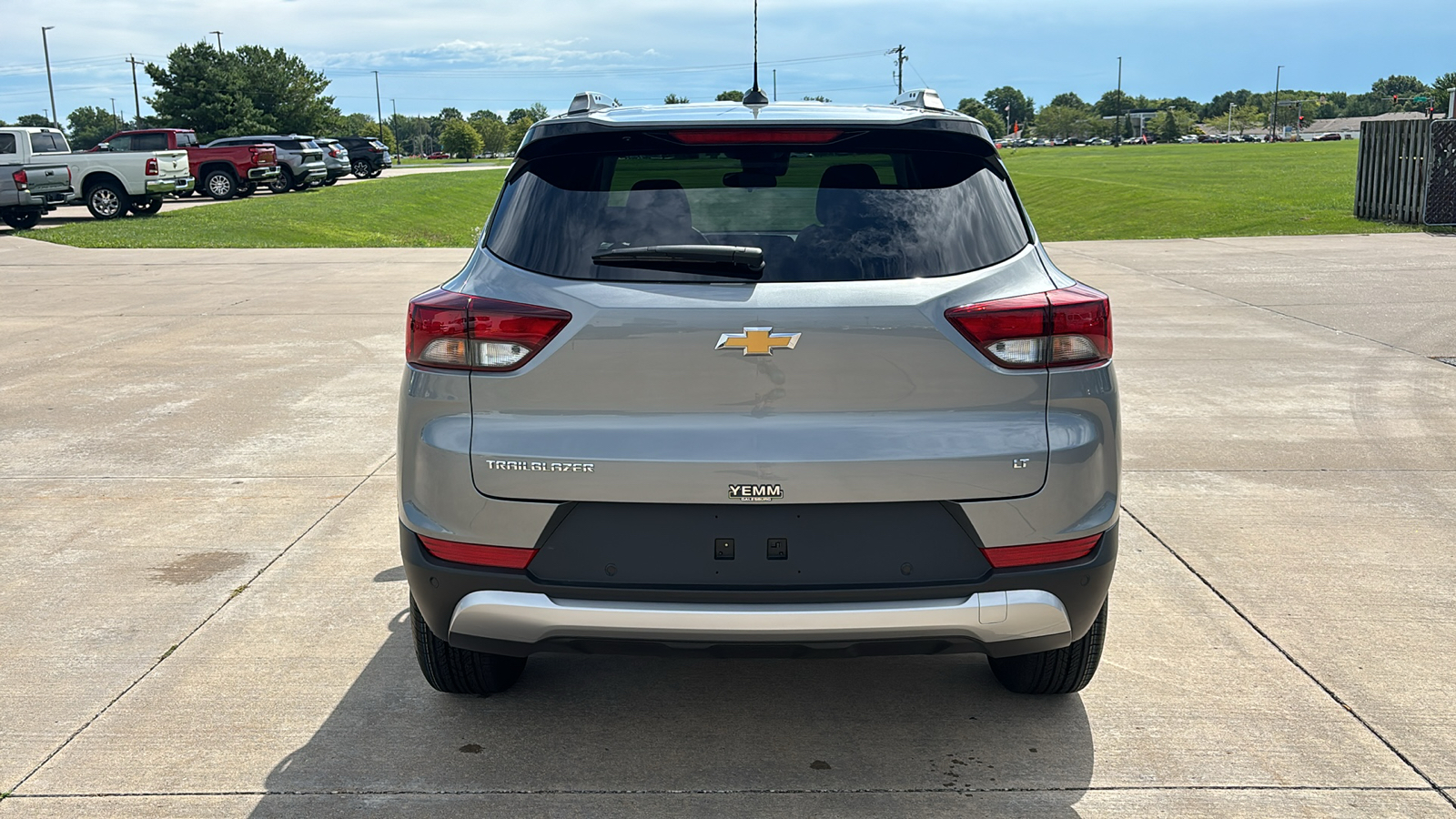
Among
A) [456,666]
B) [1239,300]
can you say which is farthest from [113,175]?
[456,666]

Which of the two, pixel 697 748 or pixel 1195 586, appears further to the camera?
pixel 1195 586

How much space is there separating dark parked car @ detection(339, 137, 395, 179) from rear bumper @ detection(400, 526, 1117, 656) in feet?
170

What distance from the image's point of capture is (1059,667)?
3828mm

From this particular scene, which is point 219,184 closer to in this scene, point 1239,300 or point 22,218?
point 22,218

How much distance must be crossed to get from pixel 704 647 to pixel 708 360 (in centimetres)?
72

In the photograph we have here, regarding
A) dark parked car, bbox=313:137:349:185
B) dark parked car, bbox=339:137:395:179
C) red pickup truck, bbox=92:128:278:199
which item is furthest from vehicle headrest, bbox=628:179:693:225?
dark parked car, bbox=339:137:395:179

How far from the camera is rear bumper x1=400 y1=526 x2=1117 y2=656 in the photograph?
3113 mm

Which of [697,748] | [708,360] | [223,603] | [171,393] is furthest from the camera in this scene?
[171,393]

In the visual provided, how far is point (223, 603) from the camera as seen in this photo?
4840 mm

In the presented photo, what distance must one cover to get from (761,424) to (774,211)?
0.58 meters

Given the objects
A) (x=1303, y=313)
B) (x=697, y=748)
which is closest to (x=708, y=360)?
(x=697, y=748)

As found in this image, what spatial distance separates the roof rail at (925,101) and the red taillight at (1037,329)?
2.46 ft

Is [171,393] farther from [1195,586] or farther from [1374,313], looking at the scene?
[1374,313]

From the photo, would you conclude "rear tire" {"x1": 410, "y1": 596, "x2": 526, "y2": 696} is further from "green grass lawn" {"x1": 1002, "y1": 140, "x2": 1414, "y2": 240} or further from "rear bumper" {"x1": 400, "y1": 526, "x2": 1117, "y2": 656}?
"green grass lawn" {"x1": 1002, "y1": 140, "x2": 1414, "y2": 240}
